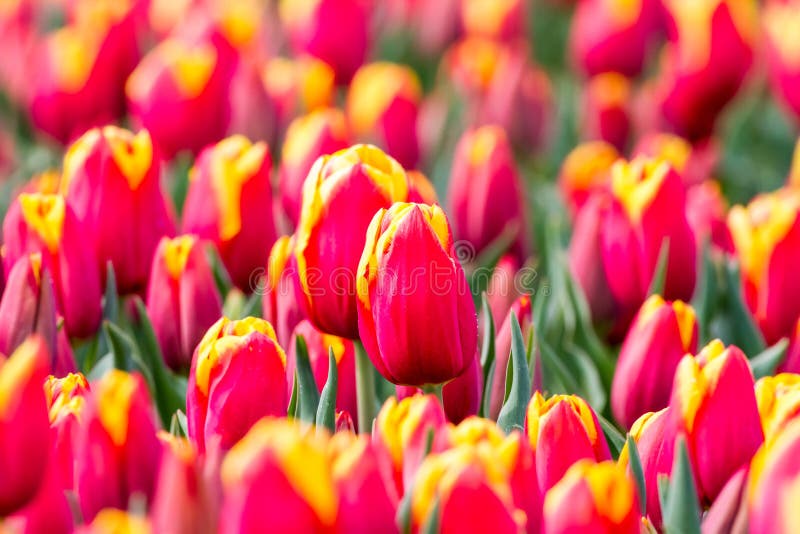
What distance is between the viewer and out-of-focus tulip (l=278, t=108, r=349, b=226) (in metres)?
1.29

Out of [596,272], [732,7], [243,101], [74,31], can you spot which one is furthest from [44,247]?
[732,7]

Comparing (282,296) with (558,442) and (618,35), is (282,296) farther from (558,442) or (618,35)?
(618,35)

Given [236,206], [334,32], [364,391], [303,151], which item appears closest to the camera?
[364,391]

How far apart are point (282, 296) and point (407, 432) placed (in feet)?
1.08

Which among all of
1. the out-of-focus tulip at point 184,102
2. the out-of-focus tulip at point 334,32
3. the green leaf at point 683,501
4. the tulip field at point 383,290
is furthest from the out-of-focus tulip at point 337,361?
the out-of-focus tulip at point 334,32

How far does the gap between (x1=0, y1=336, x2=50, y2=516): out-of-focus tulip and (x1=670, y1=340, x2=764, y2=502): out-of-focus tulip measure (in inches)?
16.0

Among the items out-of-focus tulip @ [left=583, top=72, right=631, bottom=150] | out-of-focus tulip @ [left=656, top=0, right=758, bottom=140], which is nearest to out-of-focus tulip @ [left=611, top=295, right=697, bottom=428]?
out-of-focus tulip @ [left=656, top=0, right=758, bottom=140]

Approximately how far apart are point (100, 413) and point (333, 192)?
28 cm

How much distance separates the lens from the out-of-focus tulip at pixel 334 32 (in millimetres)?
2037

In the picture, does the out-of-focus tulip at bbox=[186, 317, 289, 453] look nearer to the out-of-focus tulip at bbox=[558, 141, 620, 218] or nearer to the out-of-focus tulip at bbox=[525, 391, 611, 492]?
the out-of-focus tulip at bbox=[525, 391, 611, 492]

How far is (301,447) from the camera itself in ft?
1.96

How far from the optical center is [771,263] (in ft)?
3.76

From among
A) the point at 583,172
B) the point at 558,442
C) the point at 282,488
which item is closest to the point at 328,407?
the point at 558,442

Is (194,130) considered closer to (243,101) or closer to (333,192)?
(243,101)
